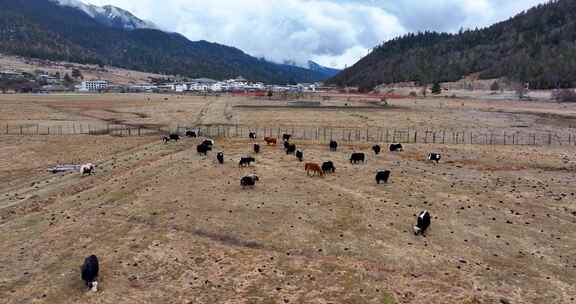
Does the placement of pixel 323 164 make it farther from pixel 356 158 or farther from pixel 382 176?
pixel 356 158

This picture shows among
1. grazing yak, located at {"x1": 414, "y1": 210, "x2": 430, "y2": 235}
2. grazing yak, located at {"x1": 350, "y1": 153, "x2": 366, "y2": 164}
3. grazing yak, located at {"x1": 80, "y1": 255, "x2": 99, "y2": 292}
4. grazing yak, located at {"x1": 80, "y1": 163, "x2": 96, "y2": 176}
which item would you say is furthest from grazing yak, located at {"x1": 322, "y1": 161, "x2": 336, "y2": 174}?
grazing yak, located at {"x1": 80, "y1": 255, "x2": 99, "y2": 292}

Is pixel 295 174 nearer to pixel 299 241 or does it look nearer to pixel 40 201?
pixel 299 241

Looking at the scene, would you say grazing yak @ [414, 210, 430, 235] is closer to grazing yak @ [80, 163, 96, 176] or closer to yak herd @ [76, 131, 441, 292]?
yak herd @ [76, 131, 441, 292]

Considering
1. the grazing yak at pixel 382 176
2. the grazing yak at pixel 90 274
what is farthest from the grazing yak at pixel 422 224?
the grazing yak at pixel 90 274

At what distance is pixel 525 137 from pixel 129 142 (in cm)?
4446

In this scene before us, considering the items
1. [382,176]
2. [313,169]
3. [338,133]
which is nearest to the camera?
[382,176]

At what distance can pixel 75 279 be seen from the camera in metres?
13.7

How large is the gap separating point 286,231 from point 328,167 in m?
11.6

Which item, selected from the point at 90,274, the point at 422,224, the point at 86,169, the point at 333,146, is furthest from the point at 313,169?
the point at 90,274

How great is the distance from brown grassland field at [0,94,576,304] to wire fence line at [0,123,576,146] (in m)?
11.8

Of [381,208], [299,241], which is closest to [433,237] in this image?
[381,208]

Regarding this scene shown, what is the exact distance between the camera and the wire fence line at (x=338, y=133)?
46.2m

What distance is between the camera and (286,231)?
1798 centimetres

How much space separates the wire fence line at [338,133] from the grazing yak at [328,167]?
1541 centimetres
